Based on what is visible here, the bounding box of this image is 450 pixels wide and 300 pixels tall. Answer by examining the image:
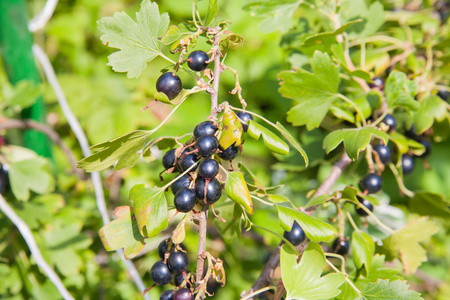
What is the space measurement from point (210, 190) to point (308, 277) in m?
0.26

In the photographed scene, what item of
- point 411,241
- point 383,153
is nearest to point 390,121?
point 383,153

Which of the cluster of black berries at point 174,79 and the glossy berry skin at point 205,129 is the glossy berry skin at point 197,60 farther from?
the glossy berry skin at point 205,129

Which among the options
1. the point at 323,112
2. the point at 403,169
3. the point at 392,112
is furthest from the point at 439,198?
the point at 323,112

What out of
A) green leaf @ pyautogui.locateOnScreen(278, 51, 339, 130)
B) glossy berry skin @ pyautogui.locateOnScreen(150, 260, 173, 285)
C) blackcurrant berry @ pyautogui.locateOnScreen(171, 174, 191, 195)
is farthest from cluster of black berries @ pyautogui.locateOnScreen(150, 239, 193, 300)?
green leaf @ pyautogui.locateOnScreen(278, 51, 339, 130)

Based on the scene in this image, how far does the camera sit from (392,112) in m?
1.14

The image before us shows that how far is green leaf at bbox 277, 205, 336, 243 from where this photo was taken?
737 mm

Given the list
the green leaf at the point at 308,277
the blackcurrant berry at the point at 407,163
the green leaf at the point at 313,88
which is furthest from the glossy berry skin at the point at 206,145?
the blackcurrant berry at the point at 407,163

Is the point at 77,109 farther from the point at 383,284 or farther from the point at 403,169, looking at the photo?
the point at 383,284

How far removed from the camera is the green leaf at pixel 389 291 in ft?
2.53

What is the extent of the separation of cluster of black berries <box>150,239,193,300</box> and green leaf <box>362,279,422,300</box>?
0.36 m

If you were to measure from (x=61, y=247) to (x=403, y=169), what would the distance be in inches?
42.0

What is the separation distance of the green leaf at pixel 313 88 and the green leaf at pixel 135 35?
33cm

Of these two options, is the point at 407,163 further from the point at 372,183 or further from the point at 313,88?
the point at 313,88

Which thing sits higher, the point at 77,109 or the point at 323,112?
the point at 323,112
